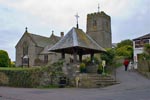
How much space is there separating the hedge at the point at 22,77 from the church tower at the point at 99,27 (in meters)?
49.2

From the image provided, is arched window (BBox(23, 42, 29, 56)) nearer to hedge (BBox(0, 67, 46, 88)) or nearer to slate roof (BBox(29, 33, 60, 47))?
slate roof (BBox(29, 33, 60, 47))

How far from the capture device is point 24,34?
68.1m

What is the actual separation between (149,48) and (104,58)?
7671 millimetres

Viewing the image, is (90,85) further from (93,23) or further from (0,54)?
(93,23)

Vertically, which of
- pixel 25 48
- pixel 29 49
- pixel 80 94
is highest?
pixel 25 48

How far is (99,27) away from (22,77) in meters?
51.5

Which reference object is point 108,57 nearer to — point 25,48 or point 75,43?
point 75,43

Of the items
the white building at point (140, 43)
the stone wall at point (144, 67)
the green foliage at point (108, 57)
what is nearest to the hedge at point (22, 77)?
the green foliage at point (108, 57)

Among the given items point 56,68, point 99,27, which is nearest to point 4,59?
point 56,68

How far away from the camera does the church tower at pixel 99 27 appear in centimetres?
7775

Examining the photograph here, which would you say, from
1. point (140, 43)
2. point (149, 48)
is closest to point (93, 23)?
point (140, 43)

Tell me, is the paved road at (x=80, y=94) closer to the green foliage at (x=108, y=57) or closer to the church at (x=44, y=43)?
the green foliage at (x=108, y=57)

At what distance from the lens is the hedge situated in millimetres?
28109

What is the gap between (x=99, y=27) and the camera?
257ft
